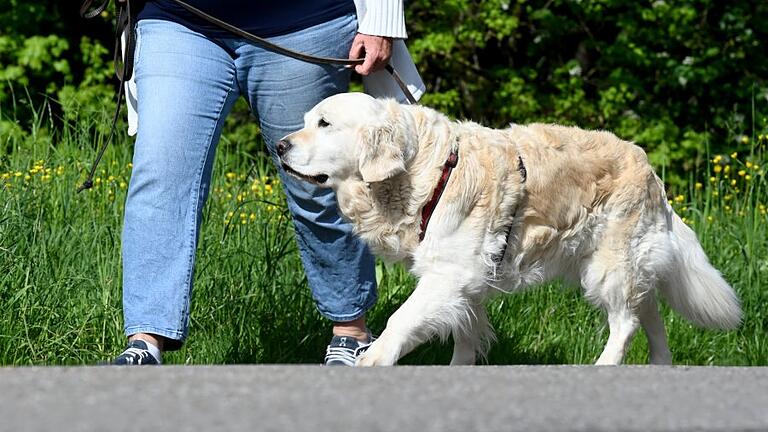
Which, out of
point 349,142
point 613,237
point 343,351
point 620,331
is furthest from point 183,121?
point 620,331

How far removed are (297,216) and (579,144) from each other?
115 centimetres

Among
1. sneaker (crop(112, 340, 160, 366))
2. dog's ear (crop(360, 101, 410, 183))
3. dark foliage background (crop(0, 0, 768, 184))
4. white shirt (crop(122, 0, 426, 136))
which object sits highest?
white shirt (crop(122, 0, 426, 136))

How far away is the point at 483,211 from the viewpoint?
416cm

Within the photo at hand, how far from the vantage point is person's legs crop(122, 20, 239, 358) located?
3.87 metres

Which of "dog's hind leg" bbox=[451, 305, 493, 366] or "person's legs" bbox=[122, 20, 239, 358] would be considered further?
"dog's hind leg" bbox=[451, 305, 493, 366]

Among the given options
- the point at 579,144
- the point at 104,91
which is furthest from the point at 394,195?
the point at 104,91

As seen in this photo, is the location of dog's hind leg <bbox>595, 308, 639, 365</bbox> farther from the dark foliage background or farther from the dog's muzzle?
the dark foliage background

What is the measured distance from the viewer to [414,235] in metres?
4.20

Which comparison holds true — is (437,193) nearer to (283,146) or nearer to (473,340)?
(283,146)

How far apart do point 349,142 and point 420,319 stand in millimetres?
697

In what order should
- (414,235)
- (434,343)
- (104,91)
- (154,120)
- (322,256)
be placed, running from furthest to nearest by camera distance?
(104,91)
(434,343)
(322,256)
(414,235)
(154,120)

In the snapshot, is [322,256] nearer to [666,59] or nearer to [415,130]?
[415,130]

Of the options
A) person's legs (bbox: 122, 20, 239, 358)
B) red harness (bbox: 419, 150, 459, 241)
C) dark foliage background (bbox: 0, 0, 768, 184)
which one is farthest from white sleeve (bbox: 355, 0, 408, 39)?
dark foliage background (bbox: 0, 0, 768, 184)

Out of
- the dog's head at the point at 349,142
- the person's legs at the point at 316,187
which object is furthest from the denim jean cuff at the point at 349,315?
the dog's head at the point at 349,142
